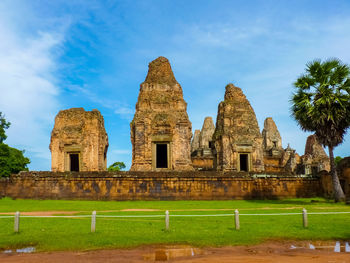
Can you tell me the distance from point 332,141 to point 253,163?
723 centimetres

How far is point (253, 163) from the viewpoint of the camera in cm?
2381

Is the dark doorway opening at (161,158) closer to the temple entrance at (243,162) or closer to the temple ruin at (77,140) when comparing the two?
the temple entrance at (243,162)

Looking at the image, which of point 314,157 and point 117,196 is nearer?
point 117,196

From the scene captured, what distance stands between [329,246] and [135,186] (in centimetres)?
1137

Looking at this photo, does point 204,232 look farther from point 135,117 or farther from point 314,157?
point 314,157

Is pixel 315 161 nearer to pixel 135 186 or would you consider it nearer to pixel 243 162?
pixel 243 162

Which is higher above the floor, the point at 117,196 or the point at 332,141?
the point at 332,141

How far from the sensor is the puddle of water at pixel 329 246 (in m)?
7.69

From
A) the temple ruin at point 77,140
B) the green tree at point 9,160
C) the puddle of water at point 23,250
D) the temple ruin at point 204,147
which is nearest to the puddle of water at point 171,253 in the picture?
the puddle of water at point 23,250

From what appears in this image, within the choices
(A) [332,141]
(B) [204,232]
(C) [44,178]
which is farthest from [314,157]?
(B) [204,232]

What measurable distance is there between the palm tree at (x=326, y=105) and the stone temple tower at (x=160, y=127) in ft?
23.7

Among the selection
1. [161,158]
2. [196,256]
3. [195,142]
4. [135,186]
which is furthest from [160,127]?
[195,142]

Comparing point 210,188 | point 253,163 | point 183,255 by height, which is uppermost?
point 253,163

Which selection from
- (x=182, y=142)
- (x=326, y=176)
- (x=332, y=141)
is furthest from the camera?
(x=182, y=142)
